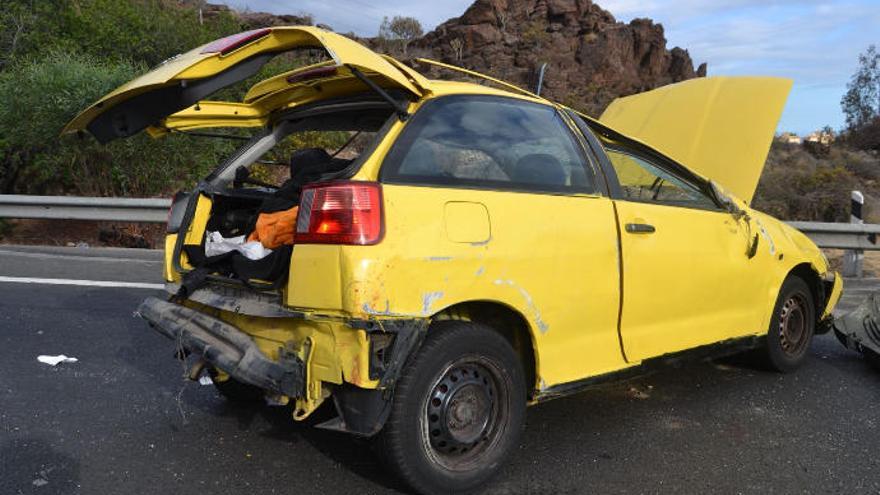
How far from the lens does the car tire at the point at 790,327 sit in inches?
184

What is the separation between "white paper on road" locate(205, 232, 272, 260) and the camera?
3404 millimetres

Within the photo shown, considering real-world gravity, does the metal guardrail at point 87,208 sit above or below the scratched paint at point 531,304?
below

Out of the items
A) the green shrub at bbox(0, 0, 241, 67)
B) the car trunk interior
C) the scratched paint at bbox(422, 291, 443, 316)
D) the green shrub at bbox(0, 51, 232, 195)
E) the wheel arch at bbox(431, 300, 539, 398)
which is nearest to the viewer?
the scratched paint at bbox(422, 291, 443, 316)

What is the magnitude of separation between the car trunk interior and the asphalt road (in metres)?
0.79

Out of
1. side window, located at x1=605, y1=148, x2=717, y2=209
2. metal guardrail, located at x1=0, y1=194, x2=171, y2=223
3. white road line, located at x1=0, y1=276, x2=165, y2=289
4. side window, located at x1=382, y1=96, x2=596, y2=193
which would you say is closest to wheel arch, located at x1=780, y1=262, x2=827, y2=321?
side window, located at x1=605, y1=148, x2=717, y2=209

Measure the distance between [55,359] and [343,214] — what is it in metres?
3.04

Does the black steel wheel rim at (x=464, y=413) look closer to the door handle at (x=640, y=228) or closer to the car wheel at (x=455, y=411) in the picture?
the car wheel at (x=455, y=411)

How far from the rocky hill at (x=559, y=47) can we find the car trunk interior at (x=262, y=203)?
4832cm

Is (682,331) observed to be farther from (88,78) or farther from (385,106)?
(88,78)

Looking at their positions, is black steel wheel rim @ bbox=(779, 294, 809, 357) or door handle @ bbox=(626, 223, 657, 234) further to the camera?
black steel wheel rim @ bbox=(779, 294, 809, 357)

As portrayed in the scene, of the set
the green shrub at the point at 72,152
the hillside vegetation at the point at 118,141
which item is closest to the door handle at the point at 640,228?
the hillside vegetation at the point at 118,141

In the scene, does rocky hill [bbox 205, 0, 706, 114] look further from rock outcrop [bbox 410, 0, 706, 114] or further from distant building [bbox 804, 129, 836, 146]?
distant building [bbox 804, 129, 836, 146]

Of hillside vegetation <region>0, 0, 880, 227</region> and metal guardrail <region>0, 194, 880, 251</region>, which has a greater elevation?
hillside vegetation <region>0, 0, 880, 227</region>

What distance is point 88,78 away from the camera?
12.2 metres
